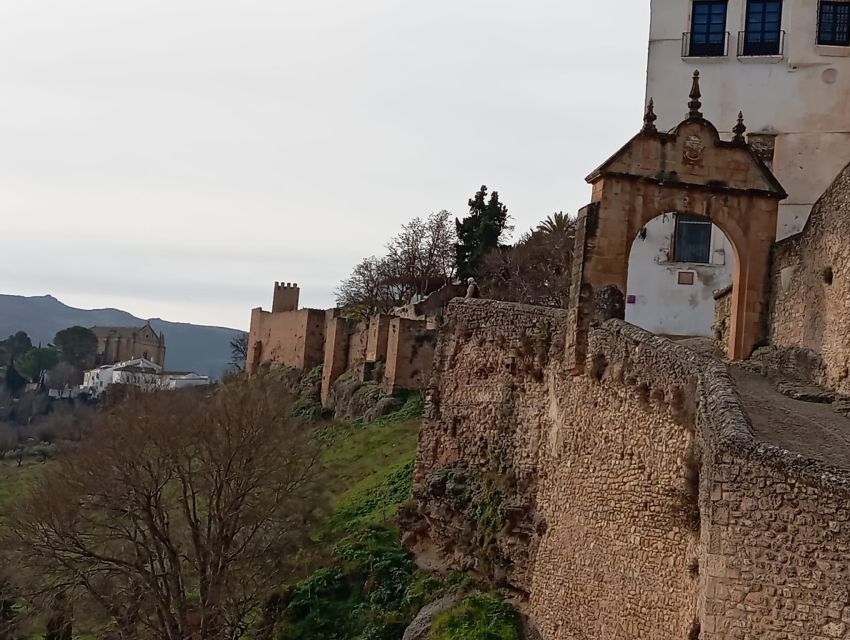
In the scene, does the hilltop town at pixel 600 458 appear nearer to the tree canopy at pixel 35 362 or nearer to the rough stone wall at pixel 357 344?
the rough stone wall at pixel 357 344

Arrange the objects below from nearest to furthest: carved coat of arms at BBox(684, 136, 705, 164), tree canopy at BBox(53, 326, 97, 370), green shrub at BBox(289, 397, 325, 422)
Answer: carved coat of arms at BBox(684, 136, 705, 164), green shrub at BBox(289, 397, 325, 422), tree canopy at BBox(53, 326, 97, 370)

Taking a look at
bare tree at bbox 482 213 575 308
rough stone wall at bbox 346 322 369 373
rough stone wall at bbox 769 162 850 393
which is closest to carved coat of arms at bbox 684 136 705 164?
rough stone wall at bbox 769 162 850 393

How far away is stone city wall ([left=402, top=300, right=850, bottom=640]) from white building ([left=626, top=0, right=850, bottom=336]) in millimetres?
7727

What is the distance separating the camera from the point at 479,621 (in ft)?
48.6

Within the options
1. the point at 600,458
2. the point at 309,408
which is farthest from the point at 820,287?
the point at 309,408

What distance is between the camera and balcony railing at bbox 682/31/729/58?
79.7 ft

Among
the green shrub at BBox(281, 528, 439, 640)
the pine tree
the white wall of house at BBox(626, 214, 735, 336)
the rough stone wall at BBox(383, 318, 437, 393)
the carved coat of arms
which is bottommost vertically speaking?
the green shrub at BBox(281, 528, 439, 640)

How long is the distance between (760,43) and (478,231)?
23918mm

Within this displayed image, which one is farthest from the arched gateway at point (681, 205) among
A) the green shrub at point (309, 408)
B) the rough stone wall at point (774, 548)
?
the green shrub at point (309, 408)

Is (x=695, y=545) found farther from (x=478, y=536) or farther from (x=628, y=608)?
(x=478, y=536)

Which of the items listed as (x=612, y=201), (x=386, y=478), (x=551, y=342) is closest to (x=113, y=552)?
(x=386, y=478)

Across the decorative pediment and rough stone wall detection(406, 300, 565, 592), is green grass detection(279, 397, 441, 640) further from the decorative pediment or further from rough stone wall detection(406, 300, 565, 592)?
the decorative pediment

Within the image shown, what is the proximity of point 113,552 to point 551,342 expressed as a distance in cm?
1025

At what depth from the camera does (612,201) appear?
582 inches
